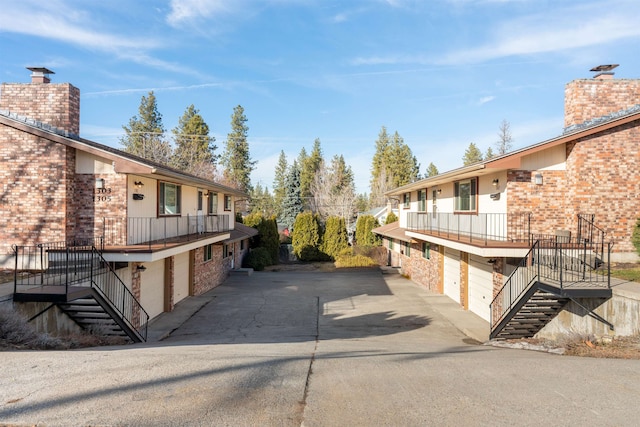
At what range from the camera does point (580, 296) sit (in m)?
8.73

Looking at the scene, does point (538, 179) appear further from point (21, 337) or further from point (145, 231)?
point (21, 337)

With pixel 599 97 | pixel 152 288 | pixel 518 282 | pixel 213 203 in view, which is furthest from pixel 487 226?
pixel 213 203

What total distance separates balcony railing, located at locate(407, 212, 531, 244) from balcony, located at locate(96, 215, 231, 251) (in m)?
9.98

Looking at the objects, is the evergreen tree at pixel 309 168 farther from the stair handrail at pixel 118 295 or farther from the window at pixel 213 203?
the stair handrail at pixel 118 295

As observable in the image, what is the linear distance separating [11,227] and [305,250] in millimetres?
23427

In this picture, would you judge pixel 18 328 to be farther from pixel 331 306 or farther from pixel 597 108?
pixel 597 108

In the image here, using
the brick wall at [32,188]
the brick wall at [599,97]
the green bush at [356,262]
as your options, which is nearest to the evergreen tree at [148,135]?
the green bush at [356,262]

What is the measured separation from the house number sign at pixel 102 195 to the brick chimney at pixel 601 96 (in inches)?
598

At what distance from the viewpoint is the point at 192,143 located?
52031 mm

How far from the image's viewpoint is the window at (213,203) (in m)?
21.6

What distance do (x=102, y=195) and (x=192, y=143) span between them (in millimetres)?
42043

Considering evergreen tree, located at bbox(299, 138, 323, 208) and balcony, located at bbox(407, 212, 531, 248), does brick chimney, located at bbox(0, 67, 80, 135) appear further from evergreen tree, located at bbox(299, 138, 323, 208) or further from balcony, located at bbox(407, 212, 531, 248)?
evergreen tree, located at bbox(299, 138, 323, 208)

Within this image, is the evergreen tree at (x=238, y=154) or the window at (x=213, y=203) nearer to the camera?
the window at (x=213, y=203)

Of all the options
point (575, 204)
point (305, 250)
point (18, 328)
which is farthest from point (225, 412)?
Answer: point (305, 250)
